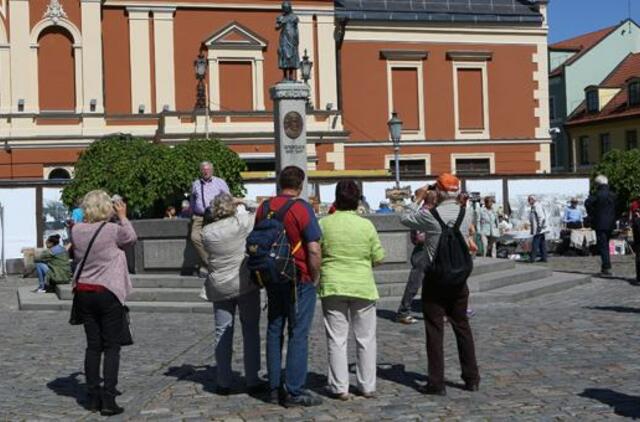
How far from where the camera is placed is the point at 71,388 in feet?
29.2

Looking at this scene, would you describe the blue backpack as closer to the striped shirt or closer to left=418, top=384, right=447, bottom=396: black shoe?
the striped shirt

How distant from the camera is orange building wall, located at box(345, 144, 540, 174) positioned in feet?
135

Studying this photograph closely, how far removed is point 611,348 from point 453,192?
119 inches

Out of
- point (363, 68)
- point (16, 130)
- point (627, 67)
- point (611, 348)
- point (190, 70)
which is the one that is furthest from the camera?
point (627, 67)

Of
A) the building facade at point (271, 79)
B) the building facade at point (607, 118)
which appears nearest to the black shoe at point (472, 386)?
the building facade at point (271, 79)

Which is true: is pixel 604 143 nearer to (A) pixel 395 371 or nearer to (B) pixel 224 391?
(A) pixel 395 371

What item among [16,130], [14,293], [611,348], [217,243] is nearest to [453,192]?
[217,243]

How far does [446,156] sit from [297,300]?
34.8m

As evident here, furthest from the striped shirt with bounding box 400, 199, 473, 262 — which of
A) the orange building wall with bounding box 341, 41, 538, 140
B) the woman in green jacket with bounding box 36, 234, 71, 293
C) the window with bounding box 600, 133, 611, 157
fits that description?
the window with bounding box 600, 133, 611, 157

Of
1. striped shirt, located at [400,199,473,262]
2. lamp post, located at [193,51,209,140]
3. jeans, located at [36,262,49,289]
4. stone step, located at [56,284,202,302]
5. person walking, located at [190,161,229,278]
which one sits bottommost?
stone step, located at [56,284,202,302]

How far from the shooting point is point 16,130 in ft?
115

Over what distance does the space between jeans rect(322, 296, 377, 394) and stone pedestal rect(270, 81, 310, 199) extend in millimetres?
9692

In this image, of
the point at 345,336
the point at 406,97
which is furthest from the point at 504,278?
the point at 406,97

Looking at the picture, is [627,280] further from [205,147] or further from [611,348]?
[205,147]
